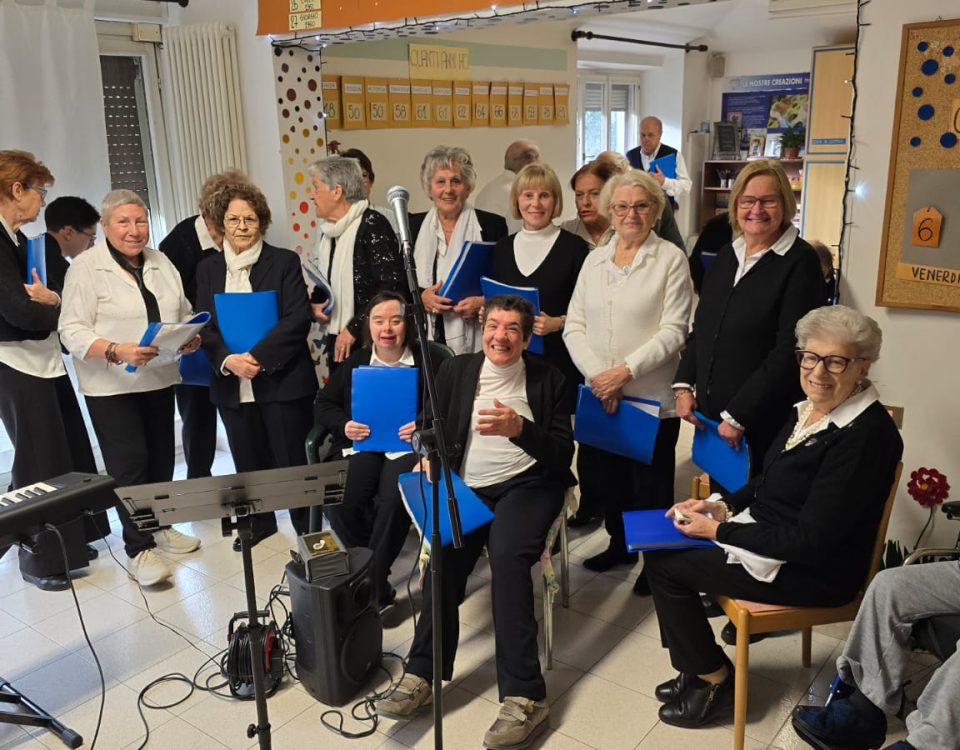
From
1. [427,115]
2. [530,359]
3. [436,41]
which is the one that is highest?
[436,41]

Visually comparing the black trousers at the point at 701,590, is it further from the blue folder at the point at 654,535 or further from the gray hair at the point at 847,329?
the gray hair at the point at 847,329

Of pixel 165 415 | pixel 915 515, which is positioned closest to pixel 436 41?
pixel 165 415

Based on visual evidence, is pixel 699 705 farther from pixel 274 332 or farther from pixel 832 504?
pixel 274 332

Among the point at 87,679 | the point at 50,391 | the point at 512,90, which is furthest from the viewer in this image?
the point at 512,90

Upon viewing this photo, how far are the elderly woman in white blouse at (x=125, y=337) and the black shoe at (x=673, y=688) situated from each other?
77.6 inches

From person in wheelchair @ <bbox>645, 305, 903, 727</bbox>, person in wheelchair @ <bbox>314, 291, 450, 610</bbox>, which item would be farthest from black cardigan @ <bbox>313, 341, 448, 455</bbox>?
person in wheelchair @ <bbox>645, 305, 903, 727</bbox>

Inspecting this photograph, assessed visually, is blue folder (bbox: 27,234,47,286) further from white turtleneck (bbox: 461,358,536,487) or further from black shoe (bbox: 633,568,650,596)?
black shoe (bbox: 633,568,650,596)

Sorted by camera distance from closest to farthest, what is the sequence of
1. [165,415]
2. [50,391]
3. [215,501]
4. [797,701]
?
[215,501] < [797,701] < [50,391] < [165,415]

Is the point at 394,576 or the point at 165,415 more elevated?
the point at 165,415

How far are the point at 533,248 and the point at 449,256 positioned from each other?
40 centimetres

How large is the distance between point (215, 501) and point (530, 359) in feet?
3.86

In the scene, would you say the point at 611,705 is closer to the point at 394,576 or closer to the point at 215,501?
the point at 394,576

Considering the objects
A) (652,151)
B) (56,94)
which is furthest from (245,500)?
(652,151)

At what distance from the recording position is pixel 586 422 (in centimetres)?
301
